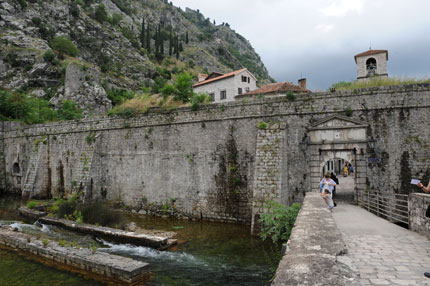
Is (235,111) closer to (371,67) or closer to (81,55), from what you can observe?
(371,67)

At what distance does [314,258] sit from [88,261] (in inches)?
303

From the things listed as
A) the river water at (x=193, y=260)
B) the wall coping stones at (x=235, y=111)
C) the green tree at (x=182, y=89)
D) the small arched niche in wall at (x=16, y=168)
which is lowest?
the river water at (x=193, y=260)

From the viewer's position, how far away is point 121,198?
16797 millimetres

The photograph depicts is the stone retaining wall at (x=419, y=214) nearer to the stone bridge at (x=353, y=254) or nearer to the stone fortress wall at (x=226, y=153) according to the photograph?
the stone bridge at (x=353, y=254)

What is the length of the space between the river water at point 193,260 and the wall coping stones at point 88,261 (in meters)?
0.33

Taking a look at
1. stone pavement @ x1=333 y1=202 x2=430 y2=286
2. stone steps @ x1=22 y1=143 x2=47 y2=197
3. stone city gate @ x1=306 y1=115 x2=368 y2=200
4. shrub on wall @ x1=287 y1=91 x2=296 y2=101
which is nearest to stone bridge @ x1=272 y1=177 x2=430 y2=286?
stone pavement @ x1=333 y1=202 x2=430 y2=286

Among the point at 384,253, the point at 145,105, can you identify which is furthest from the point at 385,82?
the point at 145,105

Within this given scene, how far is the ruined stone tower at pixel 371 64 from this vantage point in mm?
17364

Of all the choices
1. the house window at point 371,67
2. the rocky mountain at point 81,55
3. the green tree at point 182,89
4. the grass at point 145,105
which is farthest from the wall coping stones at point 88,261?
the rocky mountain at point 81,55

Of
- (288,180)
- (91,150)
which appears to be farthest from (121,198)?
(288,180)

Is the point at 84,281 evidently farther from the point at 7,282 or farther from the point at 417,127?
the point at 417,127

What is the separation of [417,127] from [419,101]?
1054 millimetres

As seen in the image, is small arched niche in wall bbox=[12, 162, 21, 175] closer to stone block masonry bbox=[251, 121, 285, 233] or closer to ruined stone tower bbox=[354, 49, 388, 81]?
stone block masonry bbox=[251, 121, 285, 233]

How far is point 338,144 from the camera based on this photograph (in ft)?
37.8
